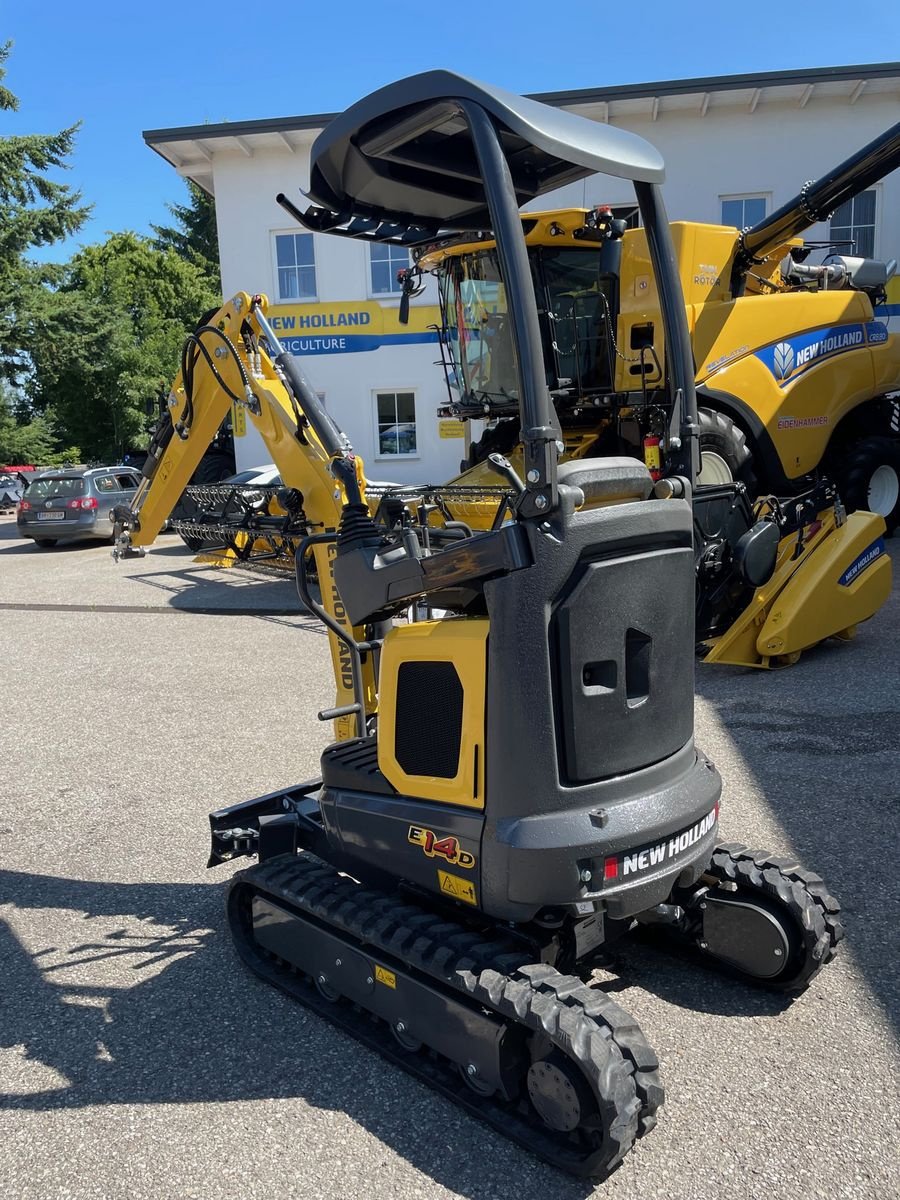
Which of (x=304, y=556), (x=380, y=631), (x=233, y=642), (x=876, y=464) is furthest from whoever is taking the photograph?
(x=876, y=464)

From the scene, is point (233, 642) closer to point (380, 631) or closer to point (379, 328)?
point (380, 631)

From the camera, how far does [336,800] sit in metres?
3.07

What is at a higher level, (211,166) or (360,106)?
(211,166)

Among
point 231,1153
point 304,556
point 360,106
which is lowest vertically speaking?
point 231,1153

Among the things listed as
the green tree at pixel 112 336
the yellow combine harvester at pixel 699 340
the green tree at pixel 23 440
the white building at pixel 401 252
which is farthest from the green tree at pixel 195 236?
the yellow combine harvester at pixel 699 340

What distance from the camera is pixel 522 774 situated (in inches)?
97.4

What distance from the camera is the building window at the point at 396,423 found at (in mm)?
18875

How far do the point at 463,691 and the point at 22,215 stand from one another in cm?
3225

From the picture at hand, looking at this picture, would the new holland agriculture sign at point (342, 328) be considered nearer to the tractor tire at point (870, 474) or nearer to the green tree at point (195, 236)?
the tractor tire at point (870, 474)

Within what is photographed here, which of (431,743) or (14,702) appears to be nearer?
(431,743)

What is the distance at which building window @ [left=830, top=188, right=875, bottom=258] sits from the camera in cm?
1744

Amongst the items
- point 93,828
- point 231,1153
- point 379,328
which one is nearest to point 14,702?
point 93,828

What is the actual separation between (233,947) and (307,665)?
4.37m

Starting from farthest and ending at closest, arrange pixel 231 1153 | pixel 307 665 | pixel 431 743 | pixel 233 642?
pixel 233 642 → pixel 307 665 → pixel 431 743 → pixel 231 1153
